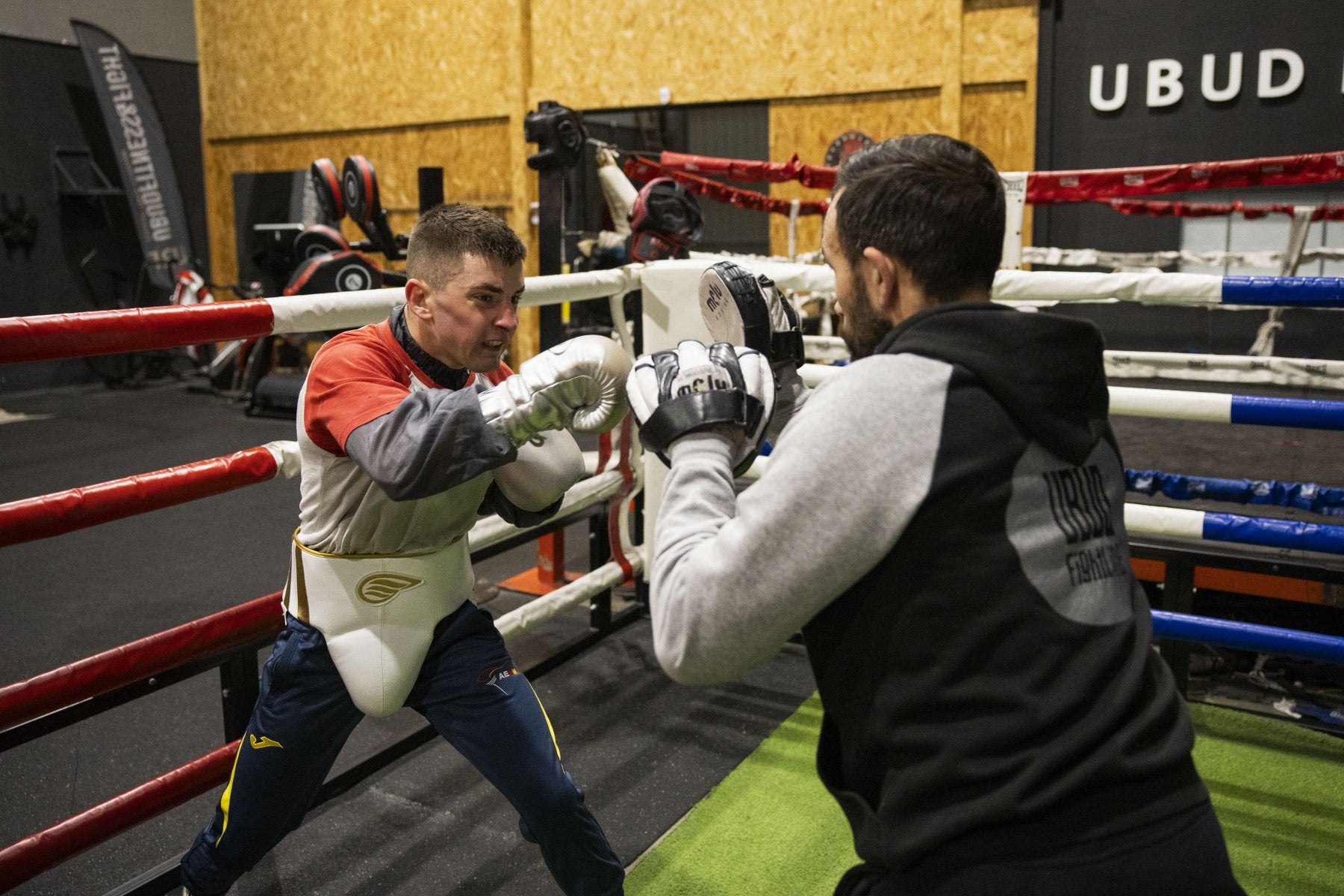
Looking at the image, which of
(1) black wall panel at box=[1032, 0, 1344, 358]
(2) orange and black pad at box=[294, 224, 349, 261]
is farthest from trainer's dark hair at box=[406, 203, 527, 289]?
(1) black wall panel at box=[1032, 0, 1344, 358]

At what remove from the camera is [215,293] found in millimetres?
11125

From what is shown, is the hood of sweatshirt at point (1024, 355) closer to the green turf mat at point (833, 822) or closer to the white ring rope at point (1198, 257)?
the green turf mat at point (833, 822)

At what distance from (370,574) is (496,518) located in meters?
1.11

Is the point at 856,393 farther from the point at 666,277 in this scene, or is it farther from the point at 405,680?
the point at 666,277

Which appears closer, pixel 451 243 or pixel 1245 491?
pixel 451 243

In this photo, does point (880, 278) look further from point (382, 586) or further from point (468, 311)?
point (382, 586)

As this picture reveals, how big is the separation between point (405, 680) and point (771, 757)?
1.28m

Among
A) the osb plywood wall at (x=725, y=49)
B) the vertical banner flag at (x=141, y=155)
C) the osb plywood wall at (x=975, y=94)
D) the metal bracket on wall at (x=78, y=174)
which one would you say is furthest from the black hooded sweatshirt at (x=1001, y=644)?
the metal bracket on wall at (x=78, y=174)

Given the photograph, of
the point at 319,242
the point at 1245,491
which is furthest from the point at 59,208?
the point at 1245,491

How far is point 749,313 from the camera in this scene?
1409mm

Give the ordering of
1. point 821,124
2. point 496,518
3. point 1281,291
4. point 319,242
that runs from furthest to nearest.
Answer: point 821,124
point 319,242
point 496,518
point 1281,291

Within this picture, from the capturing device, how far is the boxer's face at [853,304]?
106cm

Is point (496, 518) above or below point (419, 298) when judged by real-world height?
below

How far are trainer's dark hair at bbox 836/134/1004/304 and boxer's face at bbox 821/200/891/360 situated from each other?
0.03m
